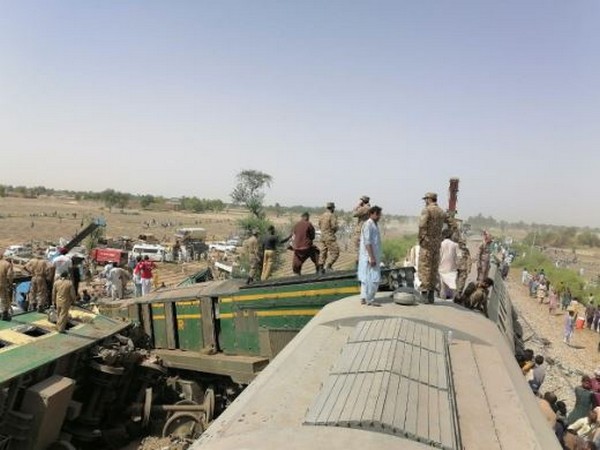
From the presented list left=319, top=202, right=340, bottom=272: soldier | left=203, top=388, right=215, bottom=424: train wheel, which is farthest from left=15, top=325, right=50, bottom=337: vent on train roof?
left=319, top=202, right=340, bottom=272: soldier

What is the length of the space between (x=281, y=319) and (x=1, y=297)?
635 centimetres

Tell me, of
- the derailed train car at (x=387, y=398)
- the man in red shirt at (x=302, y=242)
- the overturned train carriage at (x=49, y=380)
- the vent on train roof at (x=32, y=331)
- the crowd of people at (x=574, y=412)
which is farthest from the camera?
the man in red shirt at (x=302, y=242)

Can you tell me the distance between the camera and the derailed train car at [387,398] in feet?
9.43

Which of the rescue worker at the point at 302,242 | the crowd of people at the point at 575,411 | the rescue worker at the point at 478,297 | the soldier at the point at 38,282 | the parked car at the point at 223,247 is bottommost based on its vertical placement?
the parked car at the point at 223,247

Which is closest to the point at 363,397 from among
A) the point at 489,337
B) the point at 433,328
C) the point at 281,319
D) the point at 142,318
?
the point at 433,328

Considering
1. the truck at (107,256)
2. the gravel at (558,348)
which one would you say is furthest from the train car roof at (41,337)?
the truck at (107,256)

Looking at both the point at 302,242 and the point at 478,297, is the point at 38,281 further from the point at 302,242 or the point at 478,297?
the point at 478,297

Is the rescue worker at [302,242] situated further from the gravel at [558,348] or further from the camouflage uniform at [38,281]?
the gravel at [558,348]

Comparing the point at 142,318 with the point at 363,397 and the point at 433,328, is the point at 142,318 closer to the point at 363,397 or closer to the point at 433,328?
the point at 433,328

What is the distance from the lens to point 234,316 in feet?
31.1

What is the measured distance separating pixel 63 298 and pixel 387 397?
25.1 feet

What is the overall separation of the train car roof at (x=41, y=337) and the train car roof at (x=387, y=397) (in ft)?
15.8

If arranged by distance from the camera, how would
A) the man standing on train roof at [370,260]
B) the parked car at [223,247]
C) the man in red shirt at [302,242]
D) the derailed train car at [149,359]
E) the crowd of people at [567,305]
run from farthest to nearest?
the parked car at [223,247], the crowd of people at [567,305], the man in red shirt at [302,242], the derailed train car at [149,359], the man standing on train roof at [370,260]

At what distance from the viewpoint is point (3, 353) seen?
7898 mm
